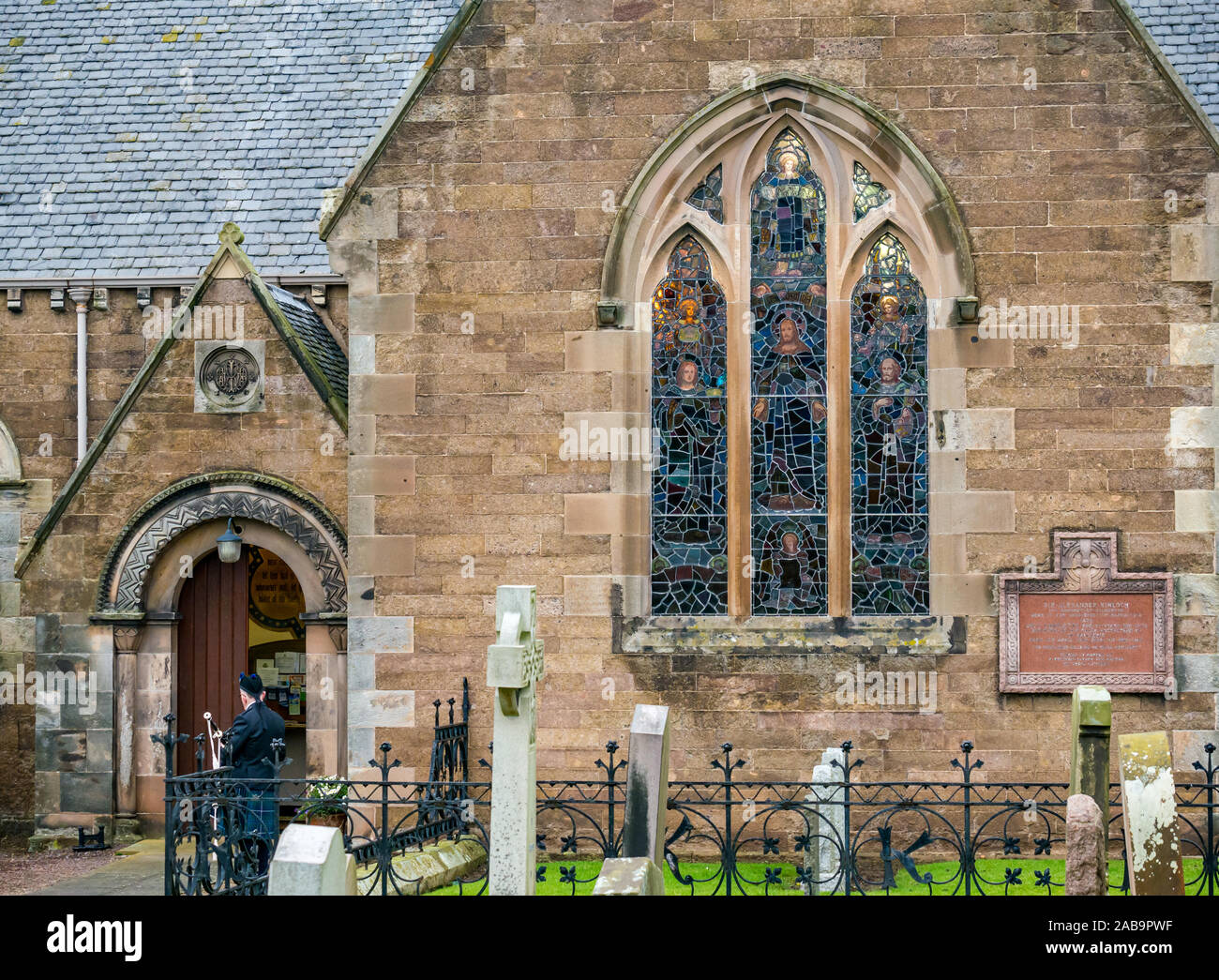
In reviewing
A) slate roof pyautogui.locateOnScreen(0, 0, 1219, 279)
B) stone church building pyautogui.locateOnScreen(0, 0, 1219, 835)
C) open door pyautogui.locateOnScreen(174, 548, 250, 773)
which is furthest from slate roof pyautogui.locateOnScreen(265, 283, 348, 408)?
stone church building pyautogui.locateOnScreen(0, 0, 1219, 835)

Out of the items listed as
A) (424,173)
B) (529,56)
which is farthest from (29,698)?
(529,56)

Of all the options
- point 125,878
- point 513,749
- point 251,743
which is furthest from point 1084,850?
point 125,878

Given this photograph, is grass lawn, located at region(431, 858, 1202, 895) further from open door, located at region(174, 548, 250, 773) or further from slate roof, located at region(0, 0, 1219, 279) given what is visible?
slate roof, located at region(0, 0, 1219, 279)

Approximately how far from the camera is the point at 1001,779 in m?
11.7

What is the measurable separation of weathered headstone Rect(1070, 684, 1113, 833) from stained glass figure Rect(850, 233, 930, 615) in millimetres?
3288

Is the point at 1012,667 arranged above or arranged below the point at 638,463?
below

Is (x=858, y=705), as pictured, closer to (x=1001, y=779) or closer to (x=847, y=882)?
(x=1001, y=779)

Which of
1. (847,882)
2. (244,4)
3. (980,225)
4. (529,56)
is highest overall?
(244,4)

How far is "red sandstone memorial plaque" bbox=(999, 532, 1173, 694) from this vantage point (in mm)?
11695

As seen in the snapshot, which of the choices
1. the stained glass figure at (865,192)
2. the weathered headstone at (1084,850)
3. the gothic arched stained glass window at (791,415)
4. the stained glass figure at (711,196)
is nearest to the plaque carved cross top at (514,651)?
A: the weathered headstone at (1084,850)

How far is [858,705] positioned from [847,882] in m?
2.79
